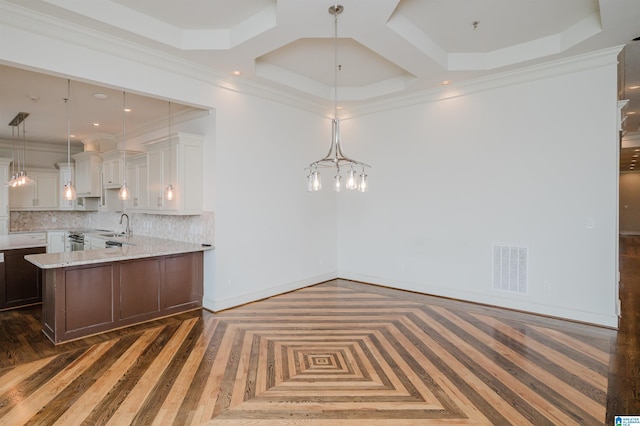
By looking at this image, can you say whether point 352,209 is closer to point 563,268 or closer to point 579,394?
point 563,268

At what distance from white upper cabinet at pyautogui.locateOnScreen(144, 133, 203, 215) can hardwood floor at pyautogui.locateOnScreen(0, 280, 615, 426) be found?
1.59 meters

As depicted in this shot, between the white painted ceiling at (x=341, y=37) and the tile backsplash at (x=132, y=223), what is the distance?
6.59ft

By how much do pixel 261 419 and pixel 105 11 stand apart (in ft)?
13.1

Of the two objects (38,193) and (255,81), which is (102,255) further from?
(38,193)

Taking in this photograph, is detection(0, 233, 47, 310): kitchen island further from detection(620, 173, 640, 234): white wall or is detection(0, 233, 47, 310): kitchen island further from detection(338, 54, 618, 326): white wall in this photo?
detection(620, 173, 640, 234): white wall

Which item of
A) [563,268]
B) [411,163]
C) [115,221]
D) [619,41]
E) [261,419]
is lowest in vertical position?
[261,419]

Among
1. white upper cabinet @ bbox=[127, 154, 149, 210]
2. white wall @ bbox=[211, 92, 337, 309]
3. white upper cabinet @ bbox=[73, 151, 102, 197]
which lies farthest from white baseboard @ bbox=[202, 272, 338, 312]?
white upper cabinet @ bbox=[73, 151, 102, 197]

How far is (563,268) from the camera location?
446 cm

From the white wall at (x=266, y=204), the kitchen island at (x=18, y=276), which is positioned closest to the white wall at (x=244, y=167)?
the white wall at (x=266, y=204)

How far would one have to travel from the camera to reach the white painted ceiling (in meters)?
3.35

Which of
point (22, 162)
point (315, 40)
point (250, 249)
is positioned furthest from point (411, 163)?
point (22, 162)

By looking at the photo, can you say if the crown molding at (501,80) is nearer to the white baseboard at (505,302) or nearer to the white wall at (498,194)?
the white wall at (498,194)

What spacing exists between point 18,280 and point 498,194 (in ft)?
23.5

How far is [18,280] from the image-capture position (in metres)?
4.99
